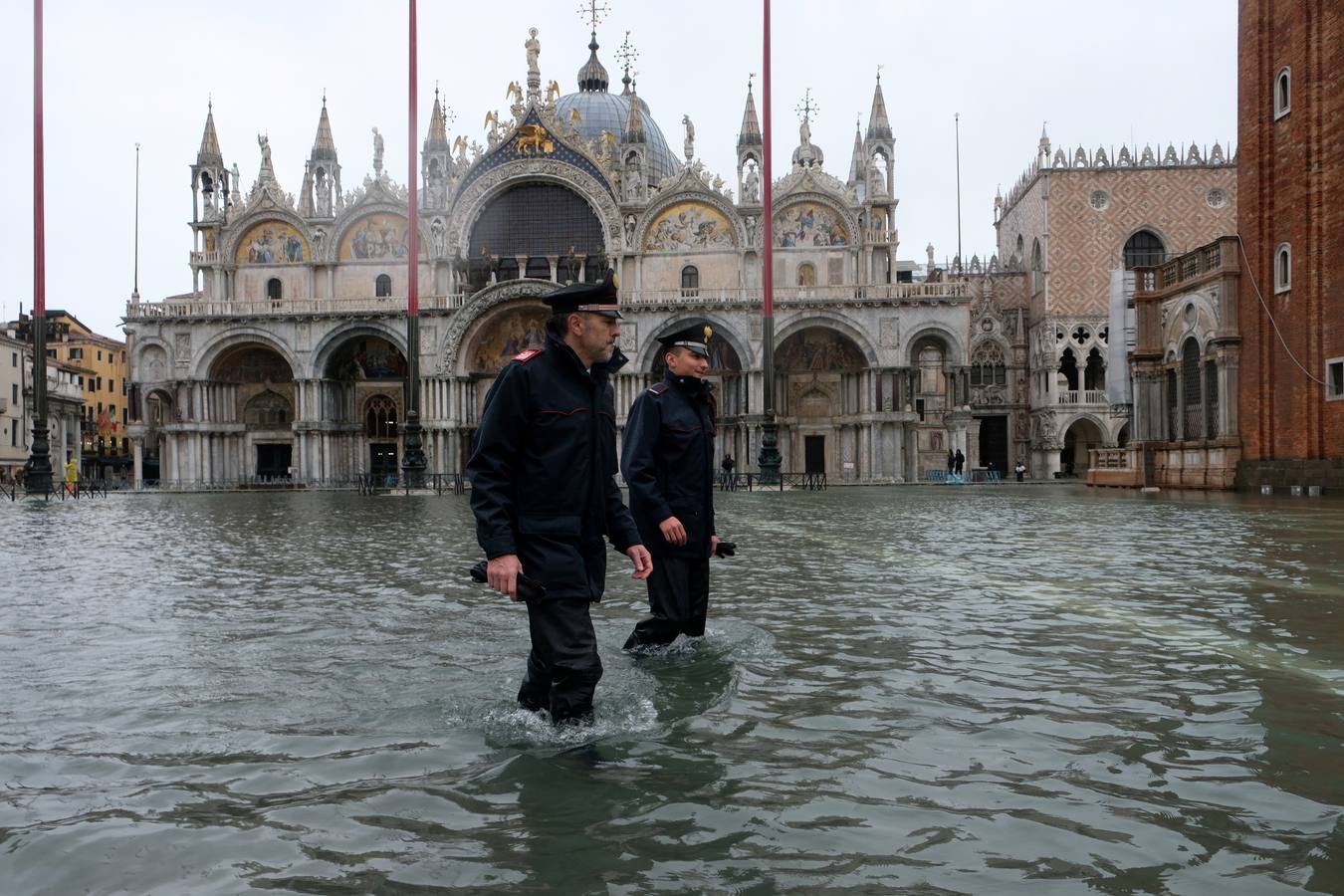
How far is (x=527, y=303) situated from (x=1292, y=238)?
90.8ft

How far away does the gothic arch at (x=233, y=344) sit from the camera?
45.2 meters

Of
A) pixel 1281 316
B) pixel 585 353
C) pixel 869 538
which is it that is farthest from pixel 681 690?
pixel 1281 316

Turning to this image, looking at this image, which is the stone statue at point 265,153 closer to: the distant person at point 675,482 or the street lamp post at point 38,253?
the street lamp post at point 38,253

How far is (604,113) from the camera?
192ft

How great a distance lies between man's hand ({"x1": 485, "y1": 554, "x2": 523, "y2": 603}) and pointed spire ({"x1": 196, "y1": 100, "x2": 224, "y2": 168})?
49.8 m

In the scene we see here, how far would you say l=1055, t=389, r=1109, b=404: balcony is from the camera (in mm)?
48250

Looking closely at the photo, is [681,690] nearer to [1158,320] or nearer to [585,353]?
[585,353]

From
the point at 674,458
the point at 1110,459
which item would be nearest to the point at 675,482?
the point at 674,458

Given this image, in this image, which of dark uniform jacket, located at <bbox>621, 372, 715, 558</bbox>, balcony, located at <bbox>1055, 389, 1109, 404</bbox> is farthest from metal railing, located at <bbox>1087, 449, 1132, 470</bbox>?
dark uniform jacket, located at <bbox>621, 372, 715, 558</bbox>

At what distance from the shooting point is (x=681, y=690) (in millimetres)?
5000

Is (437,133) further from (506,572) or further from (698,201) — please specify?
(506,572)

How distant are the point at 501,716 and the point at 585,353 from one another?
1.52 metres

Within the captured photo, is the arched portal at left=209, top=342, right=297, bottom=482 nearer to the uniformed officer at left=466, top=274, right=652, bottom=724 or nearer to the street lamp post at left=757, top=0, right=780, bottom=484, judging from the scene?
the street lamp post at left=757, top=0, right=780, bottom=484

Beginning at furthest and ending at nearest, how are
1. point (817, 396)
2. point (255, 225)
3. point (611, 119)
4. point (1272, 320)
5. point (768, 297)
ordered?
point (611, 119) → point (255, 225) → point (817, 396) → point (768, 297) → point (1272, 320)
